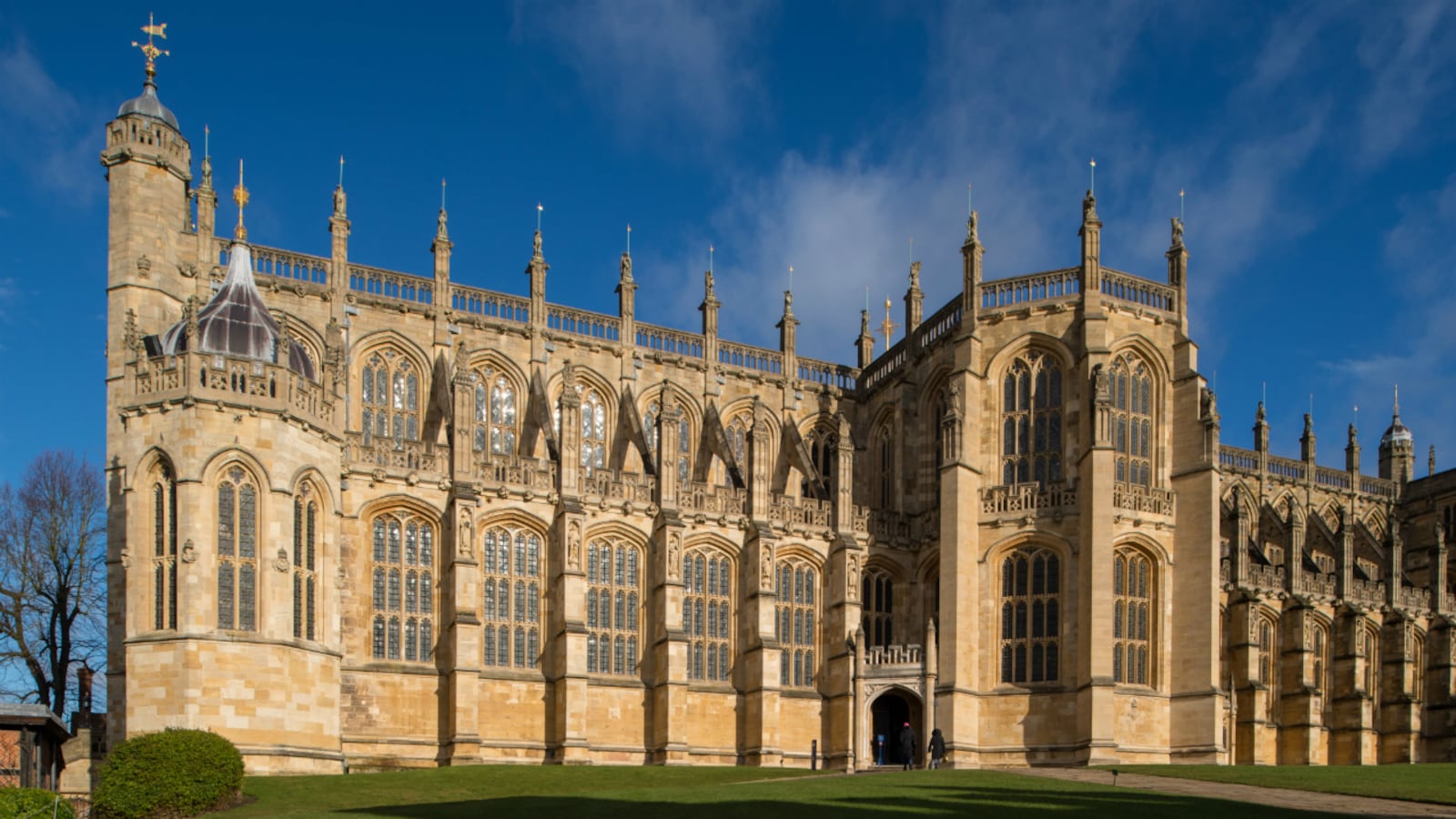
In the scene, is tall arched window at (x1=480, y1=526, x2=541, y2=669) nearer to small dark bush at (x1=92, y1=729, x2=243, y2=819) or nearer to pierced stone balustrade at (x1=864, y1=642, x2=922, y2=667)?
pierced stone balustrade at (x1=864, y1=642, x2=922, y2=667)

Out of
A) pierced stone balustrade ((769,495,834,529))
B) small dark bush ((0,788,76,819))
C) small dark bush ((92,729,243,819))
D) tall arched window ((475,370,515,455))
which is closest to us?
small dark bush ((0,788,76,819))

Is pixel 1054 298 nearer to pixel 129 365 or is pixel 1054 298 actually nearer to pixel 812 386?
pixel 812 386

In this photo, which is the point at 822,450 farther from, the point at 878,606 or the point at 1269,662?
the point at 1269,662

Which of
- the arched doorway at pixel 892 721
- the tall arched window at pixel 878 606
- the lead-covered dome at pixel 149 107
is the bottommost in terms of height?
the arched doorway at pixel 892 721

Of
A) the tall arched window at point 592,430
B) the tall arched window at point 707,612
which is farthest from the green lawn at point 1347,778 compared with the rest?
the tall arched window at point 592,430

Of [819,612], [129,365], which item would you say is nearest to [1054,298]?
[819,612]

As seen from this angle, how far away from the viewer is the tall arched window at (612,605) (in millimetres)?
49781

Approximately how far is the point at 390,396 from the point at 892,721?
68.2 ft

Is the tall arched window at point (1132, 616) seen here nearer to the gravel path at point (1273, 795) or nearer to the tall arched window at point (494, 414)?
the gravel path at point (1273, 795)

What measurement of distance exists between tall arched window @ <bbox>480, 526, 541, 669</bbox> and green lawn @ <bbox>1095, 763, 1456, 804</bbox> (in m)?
18.8

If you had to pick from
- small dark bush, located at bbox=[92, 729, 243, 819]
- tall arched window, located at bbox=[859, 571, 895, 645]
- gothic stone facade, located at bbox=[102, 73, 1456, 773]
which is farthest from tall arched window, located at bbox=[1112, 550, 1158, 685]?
small dark bush, located at bbox=[92, 729, 243, 819]

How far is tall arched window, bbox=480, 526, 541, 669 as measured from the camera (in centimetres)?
4800

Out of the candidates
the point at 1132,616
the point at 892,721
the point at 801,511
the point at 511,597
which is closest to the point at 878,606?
the point at 892,721

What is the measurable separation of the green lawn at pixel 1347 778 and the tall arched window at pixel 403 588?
21.3 metres
